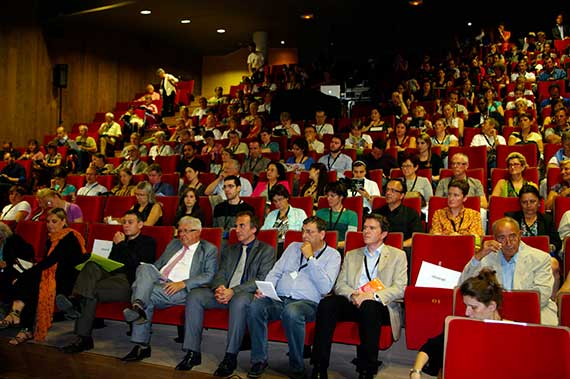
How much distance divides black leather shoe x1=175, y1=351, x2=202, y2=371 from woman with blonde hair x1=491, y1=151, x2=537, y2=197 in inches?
108

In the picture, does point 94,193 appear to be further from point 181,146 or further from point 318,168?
point 318,168

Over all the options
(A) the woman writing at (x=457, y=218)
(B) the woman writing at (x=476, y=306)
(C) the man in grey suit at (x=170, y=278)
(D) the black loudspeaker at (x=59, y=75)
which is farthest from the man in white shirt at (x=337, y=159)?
(D) the black loudspeaker at (x=59, y=75)

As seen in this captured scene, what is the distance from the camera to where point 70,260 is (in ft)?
15.1

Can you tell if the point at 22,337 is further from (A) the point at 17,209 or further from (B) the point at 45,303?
(A) the point at 17,209

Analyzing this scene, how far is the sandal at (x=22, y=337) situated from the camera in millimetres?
4336

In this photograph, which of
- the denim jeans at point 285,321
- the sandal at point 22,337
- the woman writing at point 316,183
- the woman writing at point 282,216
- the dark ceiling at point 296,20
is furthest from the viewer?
the dark ceiling at point 296,20

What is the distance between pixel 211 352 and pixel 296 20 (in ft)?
31.9

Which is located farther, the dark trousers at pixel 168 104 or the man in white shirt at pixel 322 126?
the dark trousers at pixel 168 104

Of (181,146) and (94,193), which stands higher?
(181,146)

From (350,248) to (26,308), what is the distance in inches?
86.8

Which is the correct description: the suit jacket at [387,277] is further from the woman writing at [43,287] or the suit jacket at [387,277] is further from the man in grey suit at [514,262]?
the woman writing at [43,287]

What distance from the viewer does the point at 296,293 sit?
381cm

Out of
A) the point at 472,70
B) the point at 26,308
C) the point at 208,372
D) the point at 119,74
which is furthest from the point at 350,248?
the point at 119,74

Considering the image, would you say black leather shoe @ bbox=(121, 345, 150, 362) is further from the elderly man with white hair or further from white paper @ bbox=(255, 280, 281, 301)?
the elderly man with white hair
